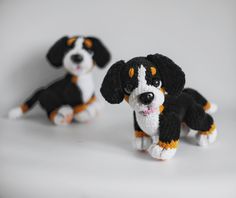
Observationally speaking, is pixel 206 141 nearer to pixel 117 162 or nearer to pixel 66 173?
pixel 117 162

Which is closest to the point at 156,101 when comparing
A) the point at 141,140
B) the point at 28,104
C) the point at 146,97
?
the point at 146,97

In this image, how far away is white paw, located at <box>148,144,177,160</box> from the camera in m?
0.95

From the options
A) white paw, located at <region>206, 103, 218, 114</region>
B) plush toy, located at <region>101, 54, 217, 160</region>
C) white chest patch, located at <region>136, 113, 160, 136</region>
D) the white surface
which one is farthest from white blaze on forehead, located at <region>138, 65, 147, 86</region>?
white paw, located at <region>206, 103, 218, 114</region>

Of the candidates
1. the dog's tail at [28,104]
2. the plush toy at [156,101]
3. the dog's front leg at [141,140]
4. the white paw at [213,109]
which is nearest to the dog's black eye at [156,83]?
the plush toy at [156,101]

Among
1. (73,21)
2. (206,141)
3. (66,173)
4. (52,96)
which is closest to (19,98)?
(52,96)

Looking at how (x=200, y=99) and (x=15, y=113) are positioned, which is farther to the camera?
(x=15, y=113)

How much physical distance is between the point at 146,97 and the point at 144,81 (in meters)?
0.04

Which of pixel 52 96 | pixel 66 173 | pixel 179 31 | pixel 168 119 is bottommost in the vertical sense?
pixel 66 173

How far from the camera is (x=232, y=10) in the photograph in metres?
1.23

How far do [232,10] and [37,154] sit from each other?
2.45 ft

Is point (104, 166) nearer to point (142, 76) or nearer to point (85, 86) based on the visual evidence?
point (142, 76)

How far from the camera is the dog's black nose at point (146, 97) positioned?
900 millimetres

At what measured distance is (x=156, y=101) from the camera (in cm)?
92

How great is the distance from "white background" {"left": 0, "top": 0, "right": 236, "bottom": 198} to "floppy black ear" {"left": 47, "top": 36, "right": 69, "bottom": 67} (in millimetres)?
104
